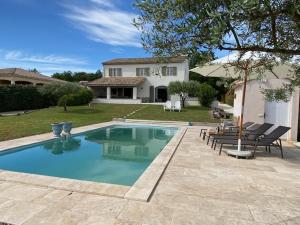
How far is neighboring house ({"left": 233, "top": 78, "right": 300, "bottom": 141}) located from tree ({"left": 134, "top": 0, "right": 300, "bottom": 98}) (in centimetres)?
892

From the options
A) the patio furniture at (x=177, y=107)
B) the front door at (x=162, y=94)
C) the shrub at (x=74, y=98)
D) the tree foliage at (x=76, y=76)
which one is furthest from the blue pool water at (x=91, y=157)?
the tree foliage at (x=76, y=76)

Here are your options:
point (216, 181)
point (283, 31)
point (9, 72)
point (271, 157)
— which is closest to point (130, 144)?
point (271, 157)

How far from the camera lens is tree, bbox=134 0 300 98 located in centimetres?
294

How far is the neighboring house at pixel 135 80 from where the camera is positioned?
40.4 meters

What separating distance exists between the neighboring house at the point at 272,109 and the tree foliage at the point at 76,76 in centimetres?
5387

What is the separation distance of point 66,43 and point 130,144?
2472 centimetres

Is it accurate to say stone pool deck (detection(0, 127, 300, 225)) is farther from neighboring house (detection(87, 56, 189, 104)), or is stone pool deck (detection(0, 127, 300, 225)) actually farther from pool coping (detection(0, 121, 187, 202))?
neighboring house (detection(87, 56, 189, 104))

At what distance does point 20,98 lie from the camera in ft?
101

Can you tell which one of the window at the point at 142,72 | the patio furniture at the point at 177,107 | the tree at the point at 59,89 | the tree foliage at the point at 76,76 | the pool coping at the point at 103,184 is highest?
the tree foliage at the point at 76,76

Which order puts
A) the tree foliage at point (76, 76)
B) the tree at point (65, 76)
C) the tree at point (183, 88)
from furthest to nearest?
the tree at point (65, 76), the tree foliage at point (76, 76), the tree at point (183, 88)

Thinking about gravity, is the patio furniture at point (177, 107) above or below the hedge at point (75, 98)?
below

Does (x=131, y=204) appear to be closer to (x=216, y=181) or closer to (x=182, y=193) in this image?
(x=182, y=193)

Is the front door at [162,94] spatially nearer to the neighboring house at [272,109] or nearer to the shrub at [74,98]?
the shrub at [74,98]

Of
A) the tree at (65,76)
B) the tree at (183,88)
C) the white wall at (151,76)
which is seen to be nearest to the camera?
the tree at (183,88)
